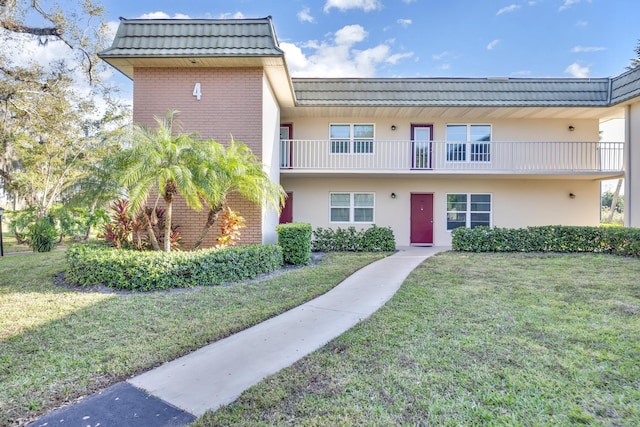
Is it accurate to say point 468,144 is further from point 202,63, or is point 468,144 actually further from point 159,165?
point 159,165

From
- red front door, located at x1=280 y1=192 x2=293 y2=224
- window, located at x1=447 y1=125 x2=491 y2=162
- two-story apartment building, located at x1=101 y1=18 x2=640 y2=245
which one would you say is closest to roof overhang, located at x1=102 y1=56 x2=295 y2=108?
two-story apartment building, located at x1=101 y1=18 x2=640 y2=245

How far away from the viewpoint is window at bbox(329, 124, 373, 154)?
13.9 m

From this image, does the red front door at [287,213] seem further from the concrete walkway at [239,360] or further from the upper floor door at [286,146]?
Answer: the concrete walkway at [239,360]

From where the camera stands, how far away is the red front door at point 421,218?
561 inches

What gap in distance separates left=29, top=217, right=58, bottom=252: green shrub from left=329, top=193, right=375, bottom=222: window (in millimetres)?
10636

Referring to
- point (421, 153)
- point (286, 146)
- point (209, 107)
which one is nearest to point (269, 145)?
point (209, 107)

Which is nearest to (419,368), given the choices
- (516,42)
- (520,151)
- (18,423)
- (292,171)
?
(18,423)

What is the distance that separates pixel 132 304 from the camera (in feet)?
17.9

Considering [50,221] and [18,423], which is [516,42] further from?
[50,221]

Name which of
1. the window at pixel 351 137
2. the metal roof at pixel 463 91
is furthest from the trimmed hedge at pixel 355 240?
the metal roof at pixel 463 91

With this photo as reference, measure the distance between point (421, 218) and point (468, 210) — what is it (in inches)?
77.7

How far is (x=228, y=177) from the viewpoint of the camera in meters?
7.50

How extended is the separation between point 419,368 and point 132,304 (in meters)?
4.52

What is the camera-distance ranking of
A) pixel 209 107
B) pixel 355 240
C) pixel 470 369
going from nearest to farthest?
pixel 470 369 → pixel 209 107 → pixel 355 240
